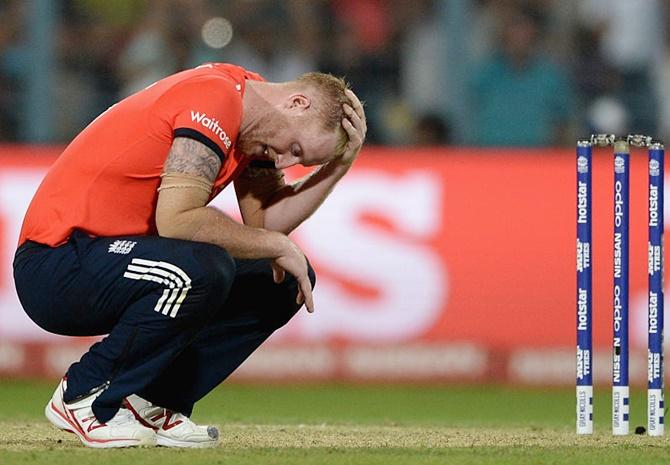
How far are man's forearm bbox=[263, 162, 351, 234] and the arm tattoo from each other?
0.84m

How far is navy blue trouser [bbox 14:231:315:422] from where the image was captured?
19.1 feet

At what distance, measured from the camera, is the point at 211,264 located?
581 centimetres

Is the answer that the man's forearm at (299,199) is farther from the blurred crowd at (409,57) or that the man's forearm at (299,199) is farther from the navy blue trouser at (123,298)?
the blurred crowd at (409,57)

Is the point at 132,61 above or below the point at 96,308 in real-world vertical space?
above

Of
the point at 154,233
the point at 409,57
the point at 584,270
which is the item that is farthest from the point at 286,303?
the point at 409,57

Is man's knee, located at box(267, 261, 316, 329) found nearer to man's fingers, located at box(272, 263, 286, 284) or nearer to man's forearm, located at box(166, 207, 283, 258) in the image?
man's fingers, located at box(272, 263, 286, 284)

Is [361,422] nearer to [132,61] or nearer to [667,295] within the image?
[667,295]

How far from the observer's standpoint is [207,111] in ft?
19.1

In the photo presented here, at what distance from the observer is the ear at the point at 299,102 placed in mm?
5996

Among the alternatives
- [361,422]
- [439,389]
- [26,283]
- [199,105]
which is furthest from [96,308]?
[439,389]

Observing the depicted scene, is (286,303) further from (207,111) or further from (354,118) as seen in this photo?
(207,111)

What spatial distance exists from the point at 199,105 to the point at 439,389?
15.9 ft

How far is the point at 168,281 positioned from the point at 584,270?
1834 millimetres

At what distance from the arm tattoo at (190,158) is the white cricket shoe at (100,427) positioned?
95cm
